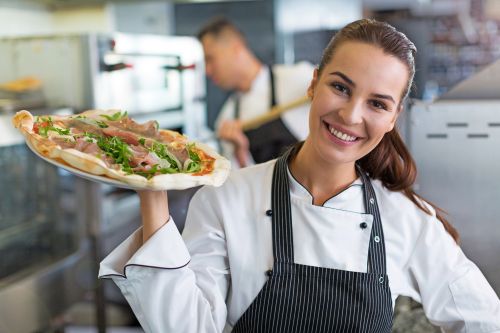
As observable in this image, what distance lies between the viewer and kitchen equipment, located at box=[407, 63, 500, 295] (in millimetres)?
1292

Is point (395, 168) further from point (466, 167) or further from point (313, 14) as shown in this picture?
point (313, 14)

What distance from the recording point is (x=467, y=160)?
1314mm

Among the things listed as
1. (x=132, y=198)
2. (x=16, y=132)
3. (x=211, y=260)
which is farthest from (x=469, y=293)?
(x=132, y=198)

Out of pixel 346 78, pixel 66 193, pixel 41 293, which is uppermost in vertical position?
pixel 346 78

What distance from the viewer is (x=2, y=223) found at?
2.04 m

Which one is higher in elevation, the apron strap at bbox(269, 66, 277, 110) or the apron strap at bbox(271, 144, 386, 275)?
the apron strap at bbox(269, 66, 277, 110)

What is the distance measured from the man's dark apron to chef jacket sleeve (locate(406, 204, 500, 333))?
120cm

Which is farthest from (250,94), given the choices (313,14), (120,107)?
(313,14)

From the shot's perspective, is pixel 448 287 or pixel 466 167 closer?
pixel 448 287

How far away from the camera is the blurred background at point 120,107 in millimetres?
1314

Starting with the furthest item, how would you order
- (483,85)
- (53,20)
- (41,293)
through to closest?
(53,20)
(41,293)
(483,85)

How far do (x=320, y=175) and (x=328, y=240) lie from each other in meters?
0.13

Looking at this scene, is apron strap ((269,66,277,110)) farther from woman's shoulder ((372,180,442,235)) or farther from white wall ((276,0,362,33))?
white wall ((276,0,362,33))

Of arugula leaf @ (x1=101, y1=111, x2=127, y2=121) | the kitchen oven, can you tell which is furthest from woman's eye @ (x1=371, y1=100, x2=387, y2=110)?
the kitchen oven
